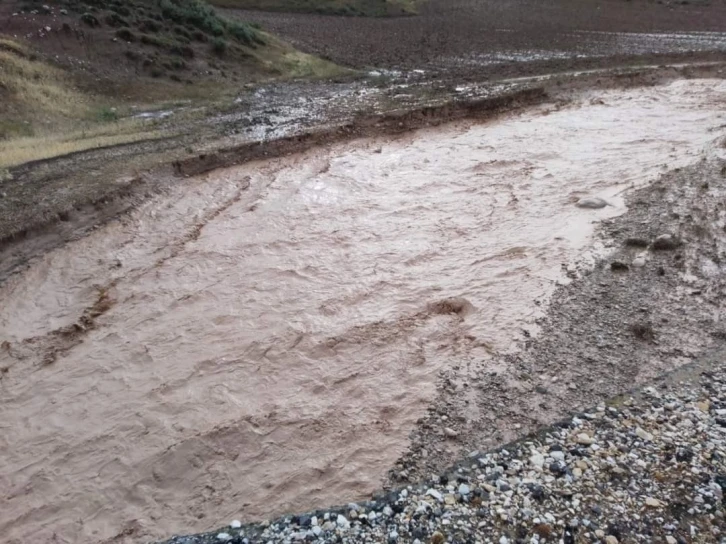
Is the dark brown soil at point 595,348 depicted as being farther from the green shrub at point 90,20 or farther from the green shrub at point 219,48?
the green shrub at point 90,20

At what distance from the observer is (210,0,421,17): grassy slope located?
33.3 meters

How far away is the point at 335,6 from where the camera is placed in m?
33.9

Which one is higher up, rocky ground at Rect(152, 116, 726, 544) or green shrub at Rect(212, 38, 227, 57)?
green shrub at Rect(212, 38, 227, 57)

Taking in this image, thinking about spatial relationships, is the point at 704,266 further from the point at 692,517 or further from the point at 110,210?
the point at 110,210

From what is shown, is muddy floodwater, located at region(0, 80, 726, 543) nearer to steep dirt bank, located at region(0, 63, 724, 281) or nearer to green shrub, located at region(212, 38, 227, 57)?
steep dirt bank, located at region(0, 63, 724, 281)

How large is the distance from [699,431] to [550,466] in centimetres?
158

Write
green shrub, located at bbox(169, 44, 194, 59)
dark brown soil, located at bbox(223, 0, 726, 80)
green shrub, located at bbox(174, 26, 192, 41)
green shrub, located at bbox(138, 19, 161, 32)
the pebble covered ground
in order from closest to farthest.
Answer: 1. the pebble covered ground
2. green shrub, located at bbox(169, 44, 194, 59)
3. green shrub, located at bbox(138, 19, 161, 32)
4. green shrub, located at bbox(174, 26, 192, 41)
5. dark brown soil, located at bbox(223, 0, 726, 80)

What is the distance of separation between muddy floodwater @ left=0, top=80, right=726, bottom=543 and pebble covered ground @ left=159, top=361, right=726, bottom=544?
453mm

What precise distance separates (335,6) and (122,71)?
2001cm

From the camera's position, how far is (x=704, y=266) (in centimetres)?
830

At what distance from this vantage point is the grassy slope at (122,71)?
1369 cm

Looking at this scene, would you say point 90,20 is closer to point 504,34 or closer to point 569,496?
point 504,34

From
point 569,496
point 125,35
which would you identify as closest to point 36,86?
point 125,35

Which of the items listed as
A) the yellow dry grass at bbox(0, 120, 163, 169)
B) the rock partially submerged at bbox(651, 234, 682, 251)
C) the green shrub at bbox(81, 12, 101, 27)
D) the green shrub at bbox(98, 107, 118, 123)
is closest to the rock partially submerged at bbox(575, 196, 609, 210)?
the rock partially submerged at bbox(651, 234, 682, 251)
